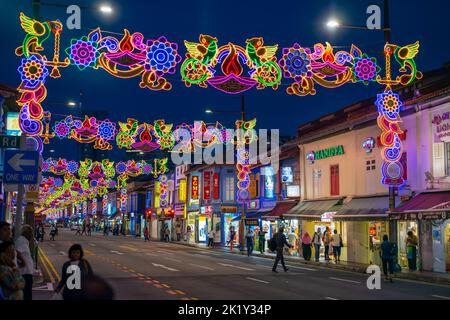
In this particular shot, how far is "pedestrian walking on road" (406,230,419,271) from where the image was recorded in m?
26.3

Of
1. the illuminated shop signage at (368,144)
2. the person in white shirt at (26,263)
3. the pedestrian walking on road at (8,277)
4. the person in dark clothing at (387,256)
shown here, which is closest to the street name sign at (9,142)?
the person in white shirt at (26,263)

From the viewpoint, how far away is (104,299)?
7.20 m

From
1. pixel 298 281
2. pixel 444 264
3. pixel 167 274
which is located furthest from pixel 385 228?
pixel 167 274

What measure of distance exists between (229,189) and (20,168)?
46.7m

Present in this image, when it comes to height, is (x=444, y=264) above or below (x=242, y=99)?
below

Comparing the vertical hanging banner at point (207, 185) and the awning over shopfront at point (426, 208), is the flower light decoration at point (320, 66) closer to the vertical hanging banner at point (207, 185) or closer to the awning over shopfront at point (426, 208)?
the awning over shopfront at point (426, 208)

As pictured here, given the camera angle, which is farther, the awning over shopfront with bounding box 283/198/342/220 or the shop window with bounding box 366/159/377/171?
the awning over shopfront with bounding box 283/198/342/220

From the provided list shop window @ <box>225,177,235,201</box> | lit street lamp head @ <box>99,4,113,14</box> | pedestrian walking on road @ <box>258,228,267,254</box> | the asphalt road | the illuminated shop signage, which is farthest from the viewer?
shop window @ <box>225,177,235,201</box>

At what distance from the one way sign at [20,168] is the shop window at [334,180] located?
24.6 meters

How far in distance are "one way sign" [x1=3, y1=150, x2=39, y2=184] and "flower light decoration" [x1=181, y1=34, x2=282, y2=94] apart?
9.43 m

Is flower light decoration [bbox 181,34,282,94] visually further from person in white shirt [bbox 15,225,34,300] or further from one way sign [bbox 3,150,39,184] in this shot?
person in white shirt [bbox 15,225,34,300]

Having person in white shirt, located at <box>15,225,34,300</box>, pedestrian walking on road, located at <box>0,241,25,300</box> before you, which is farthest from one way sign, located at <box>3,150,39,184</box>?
pedestrian walking on road, located at <box>0,241,25,300</box>

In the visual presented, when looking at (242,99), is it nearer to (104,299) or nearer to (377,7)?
(377,7)

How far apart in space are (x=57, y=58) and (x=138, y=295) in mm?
9372
